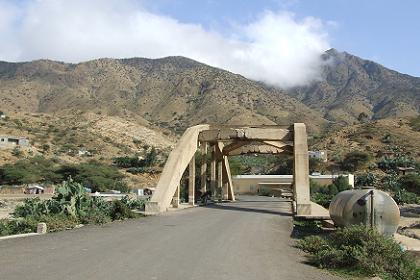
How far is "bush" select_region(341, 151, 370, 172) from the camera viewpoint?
297ft

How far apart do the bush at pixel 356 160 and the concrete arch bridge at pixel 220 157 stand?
142 feet

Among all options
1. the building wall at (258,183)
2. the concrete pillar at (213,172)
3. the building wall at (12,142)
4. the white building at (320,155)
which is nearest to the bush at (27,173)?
the building wall at (12,142)

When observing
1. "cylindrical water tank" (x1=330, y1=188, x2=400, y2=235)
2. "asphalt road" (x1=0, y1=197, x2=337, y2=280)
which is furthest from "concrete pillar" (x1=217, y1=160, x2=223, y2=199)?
"cylindrical water tank" (x1=330, y1=188, x2=400, y2=235)

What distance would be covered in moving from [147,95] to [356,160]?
3414 inches

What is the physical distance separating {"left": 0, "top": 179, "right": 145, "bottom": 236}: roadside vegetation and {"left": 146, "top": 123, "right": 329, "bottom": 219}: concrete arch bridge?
14.7 ft

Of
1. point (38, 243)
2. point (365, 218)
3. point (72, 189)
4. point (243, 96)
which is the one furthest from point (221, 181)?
point (243, 96)

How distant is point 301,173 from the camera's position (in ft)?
105

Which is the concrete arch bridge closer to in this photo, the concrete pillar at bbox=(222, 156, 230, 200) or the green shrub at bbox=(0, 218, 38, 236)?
the concrete pillar at bbox=(222, 156, 230, 200)

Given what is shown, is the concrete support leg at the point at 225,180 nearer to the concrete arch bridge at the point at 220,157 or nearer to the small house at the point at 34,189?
the concrete arch bridge at the point at 220,157

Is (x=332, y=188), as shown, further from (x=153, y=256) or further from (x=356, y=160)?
(x=153, y=256)

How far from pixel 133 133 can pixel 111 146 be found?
46.5 ft

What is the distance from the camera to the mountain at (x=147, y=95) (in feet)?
456

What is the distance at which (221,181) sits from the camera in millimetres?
51781

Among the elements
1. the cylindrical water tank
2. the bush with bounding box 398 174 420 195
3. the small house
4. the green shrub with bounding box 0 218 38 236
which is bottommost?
the green shrub with bounding box 0 218 38 236
